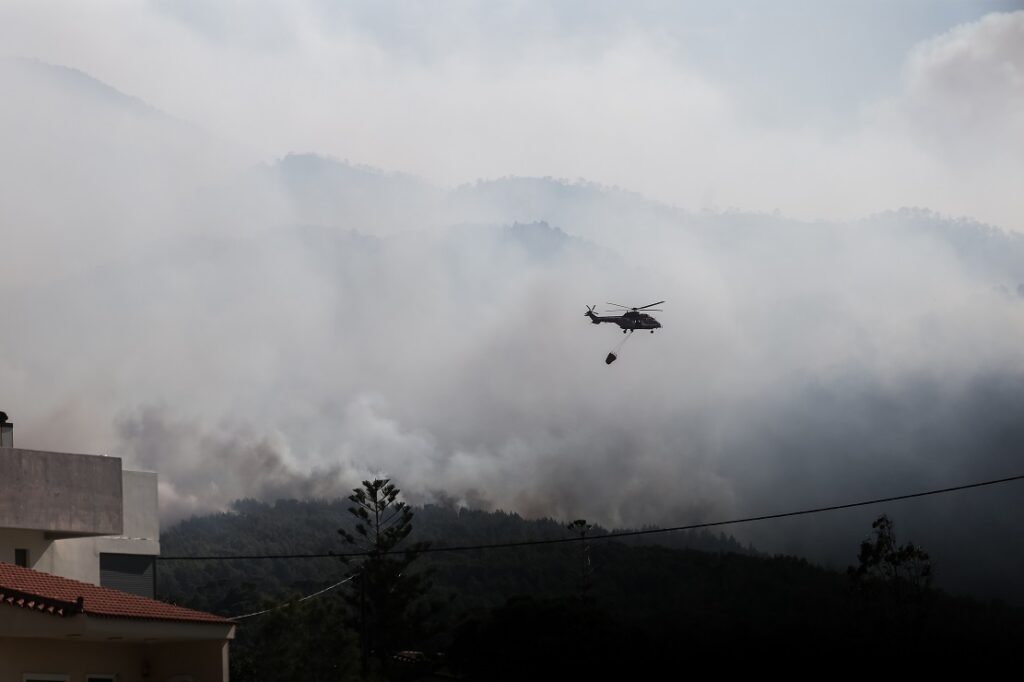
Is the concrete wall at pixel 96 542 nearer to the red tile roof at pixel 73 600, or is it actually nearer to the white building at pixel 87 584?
the white building at pixel 87 584

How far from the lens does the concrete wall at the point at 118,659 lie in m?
25.6

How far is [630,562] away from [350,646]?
7757cm

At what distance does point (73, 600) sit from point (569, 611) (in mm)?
54723

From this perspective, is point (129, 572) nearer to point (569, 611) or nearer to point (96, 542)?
point (96, 542)

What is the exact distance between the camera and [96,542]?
38.4 meters

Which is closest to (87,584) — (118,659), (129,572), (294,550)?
(118,659)

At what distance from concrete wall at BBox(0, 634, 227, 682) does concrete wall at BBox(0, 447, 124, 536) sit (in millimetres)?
6830

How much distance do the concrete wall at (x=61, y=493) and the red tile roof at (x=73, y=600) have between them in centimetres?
421

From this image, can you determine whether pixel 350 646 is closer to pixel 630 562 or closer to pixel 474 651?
pixel 474 651

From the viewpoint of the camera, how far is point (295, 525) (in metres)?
194

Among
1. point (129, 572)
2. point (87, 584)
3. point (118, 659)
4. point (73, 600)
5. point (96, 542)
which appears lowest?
point (118, 659)

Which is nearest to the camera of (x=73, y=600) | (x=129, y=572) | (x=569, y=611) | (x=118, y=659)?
(x=73, y=600)

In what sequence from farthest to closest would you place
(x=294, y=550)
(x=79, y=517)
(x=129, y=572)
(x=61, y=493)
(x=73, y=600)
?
(x=294, y=550) → (x=129, y=572) → (x=79, y=517) → (x=61, y=493) → (x=73, y=600)

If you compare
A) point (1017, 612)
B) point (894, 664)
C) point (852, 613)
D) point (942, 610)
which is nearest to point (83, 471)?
point (894, 664)
